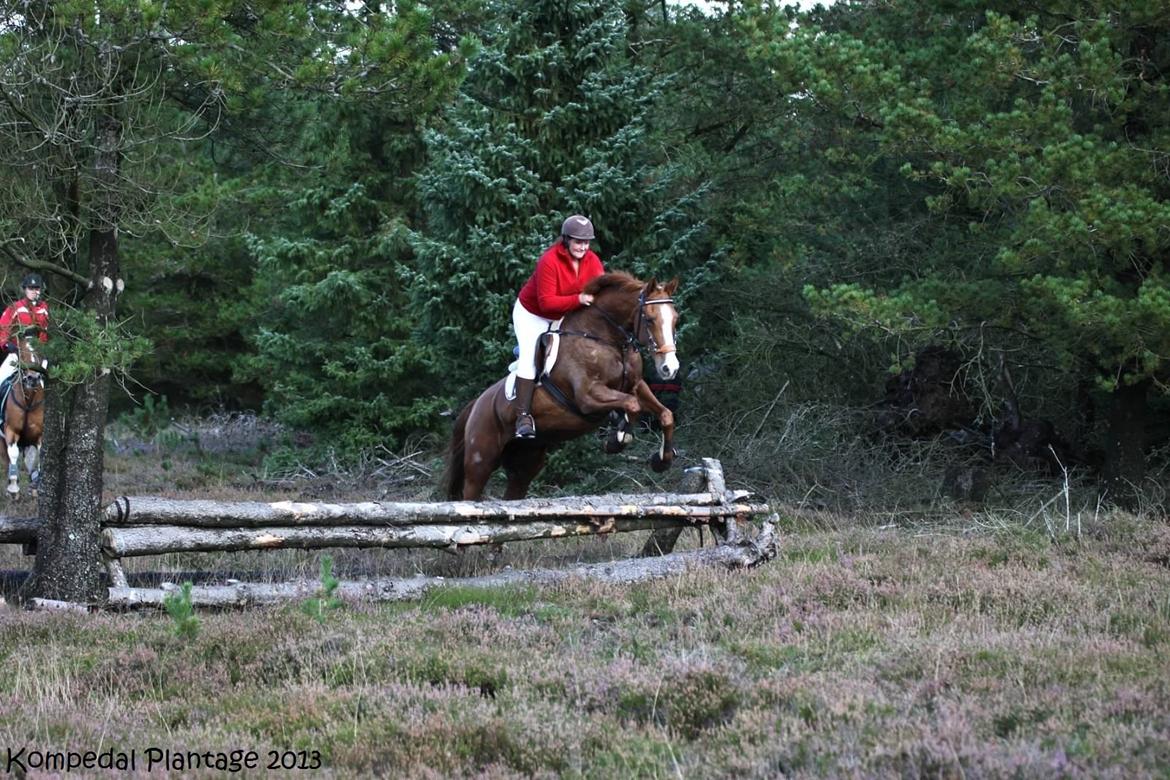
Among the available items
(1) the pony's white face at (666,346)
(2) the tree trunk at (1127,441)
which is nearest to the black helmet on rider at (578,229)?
(1) the pony's white face at (666,346)

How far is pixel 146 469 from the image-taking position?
2142 centimetres

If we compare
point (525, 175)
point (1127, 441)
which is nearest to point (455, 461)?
point (525, 175)

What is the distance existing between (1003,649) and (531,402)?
6.42 meters

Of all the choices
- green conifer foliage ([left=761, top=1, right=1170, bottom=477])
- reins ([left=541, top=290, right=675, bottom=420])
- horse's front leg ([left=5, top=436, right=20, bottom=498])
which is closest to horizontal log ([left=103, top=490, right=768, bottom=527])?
reins ([left=541, top=290, right=675, bottom=420])

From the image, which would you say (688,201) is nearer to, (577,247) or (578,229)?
(577,247)

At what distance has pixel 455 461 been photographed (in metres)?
13.8

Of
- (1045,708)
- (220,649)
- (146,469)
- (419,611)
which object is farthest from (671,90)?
(1045,708)

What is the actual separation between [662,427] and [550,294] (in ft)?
5.52

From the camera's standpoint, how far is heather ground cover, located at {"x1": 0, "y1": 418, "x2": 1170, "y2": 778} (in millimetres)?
5520

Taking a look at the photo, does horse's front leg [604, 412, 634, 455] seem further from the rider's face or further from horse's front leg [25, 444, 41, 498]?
horse's front leg [25, 444, 41, 498]

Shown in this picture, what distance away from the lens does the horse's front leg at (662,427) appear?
11961mm

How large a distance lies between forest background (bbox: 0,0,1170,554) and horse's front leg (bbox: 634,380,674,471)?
2317mm

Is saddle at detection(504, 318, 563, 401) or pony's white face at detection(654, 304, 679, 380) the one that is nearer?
pony's white face at detection(654, 304, 679, 380)

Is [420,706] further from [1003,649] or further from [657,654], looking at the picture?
[1003,649]
